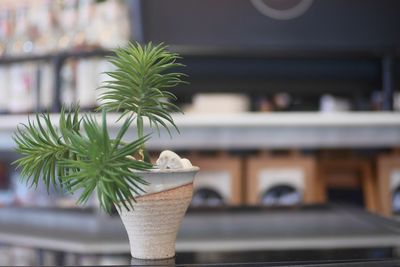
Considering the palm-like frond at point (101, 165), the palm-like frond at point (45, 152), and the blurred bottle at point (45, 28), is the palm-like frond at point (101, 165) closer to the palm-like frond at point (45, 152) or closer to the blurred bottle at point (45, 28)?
the palm-like frond at point (45, 152)

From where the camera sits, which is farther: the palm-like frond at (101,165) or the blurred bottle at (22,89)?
the blurred bottle at (22,89)

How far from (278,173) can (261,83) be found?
10.7 inches

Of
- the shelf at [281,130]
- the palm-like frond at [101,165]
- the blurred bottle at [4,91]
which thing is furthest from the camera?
the blurred bottle at [4,91]

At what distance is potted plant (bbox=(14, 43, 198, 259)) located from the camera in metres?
0.54

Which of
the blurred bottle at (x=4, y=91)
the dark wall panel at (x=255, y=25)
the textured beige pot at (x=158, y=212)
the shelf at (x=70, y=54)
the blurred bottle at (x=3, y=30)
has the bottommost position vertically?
the textured beige pot at (x=158, y=212)

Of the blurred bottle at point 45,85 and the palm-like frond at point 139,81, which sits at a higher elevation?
the blurred bottle at point 45,85

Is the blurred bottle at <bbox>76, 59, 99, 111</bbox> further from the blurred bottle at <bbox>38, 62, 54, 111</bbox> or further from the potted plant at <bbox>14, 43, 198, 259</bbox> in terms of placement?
the potted plant at <bbox>14, 43, 198, 259</bbox>

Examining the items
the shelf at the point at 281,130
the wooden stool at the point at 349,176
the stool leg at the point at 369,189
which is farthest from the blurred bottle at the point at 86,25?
the stool leg at the point at 369,189

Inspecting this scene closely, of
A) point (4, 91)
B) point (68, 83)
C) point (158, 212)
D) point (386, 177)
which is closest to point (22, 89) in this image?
point (4, 91)

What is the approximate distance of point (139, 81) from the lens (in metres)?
0.61

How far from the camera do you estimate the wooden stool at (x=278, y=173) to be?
1.60 metres

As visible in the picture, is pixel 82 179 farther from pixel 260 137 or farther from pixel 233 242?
pixel 260 137

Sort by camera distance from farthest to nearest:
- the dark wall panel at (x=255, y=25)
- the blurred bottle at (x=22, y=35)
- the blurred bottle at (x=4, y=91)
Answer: the blurred bottle at (x=22, y=35) < the blurred bottle at (x=4, y=91) < the dark wall panel at (x=255, y=25)

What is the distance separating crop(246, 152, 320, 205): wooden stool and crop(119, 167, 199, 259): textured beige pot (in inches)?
38.8
